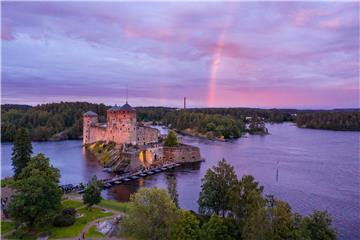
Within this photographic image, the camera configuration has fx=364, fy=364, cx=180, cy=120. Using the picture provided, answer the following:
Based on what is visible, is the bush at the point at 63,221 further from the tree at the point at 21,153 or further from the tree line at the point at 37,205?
the tree at the point at 21,153

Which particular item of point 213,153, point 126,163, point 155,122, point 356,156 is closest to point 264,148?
point 213,153

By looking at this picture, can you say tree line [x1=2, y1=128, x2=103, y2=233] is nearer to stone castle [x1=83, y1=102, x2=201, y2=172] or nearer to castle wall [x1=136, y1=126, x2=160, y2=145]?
stone castle [x1=83, y1=102, x2=201, y2=172]

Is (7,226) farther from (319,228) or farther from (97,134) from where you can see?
(97,134)

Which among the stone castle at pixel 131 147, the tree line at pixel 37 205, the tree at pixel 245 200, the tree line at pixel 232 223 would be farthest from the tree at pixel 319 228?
the stone castle at pixel 131 147

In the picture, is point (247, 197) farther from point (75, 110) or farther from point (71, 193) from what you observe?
point (75, 110)

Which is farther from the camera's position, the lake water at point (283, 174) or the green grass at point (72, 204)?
the lake water at point (283, 174)

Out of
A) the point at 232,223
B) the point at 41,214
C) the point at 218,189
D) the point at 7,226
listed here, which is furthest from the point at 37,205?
the point at 232,223
